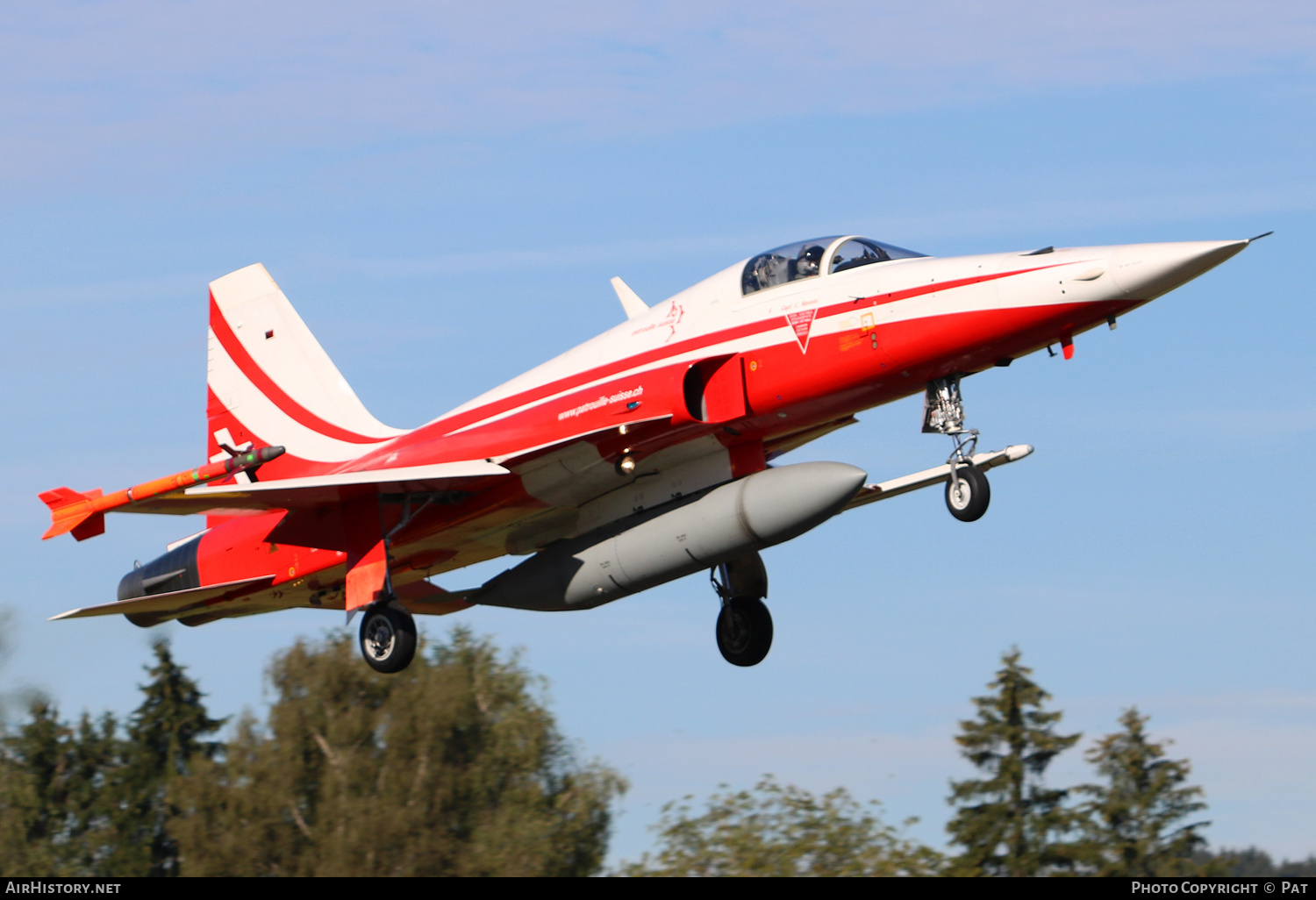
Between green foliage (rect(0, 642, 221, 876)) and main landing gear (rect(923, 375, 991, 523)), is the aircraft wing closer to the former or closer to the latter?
main landing gear (rect(923, 375, 991, 523))

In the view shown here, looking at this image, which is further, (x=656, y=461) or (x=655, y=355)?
(x=656, y=461)

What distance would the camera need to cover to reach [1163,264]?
49.7 ft

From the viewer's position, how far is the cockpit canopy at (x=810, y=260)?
17.2m

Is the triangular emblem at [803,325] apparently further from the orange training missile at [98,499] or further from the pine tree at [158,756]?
the pine tree at [158,756]

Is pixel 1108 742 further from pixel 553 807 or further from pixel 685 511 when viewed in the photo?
pixel 685 511

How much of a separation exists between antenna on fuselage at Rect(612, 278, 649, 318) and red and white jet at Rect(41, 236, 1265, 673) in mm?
42

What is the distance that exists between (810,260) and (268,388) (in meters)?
9.17

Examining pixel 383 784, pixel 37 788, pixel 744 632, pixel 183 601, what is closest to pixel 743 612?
pixel 744 632

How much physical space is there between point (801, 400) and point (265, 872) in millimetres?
29579

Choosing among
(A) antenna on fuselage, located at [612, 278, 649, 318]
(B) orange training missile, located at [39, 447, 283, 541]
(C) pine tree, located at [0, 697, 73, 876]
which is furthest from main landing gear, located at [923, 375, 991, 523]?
(C) pine tree, located at [0, 697, 73, 876]

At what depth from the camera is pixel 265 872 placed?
41.9 metres

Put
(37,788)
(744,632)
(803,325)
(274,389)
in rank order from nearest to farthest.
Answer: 1. (803,325)
2. (744,632)
3. (274,389)
4. (37,788)

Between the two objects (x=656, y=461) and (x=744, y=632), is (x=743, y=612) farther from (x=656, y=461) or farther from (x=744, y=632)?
(x=656, y=461)

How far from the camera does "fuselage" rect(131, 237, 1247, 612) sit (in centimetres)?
1590
